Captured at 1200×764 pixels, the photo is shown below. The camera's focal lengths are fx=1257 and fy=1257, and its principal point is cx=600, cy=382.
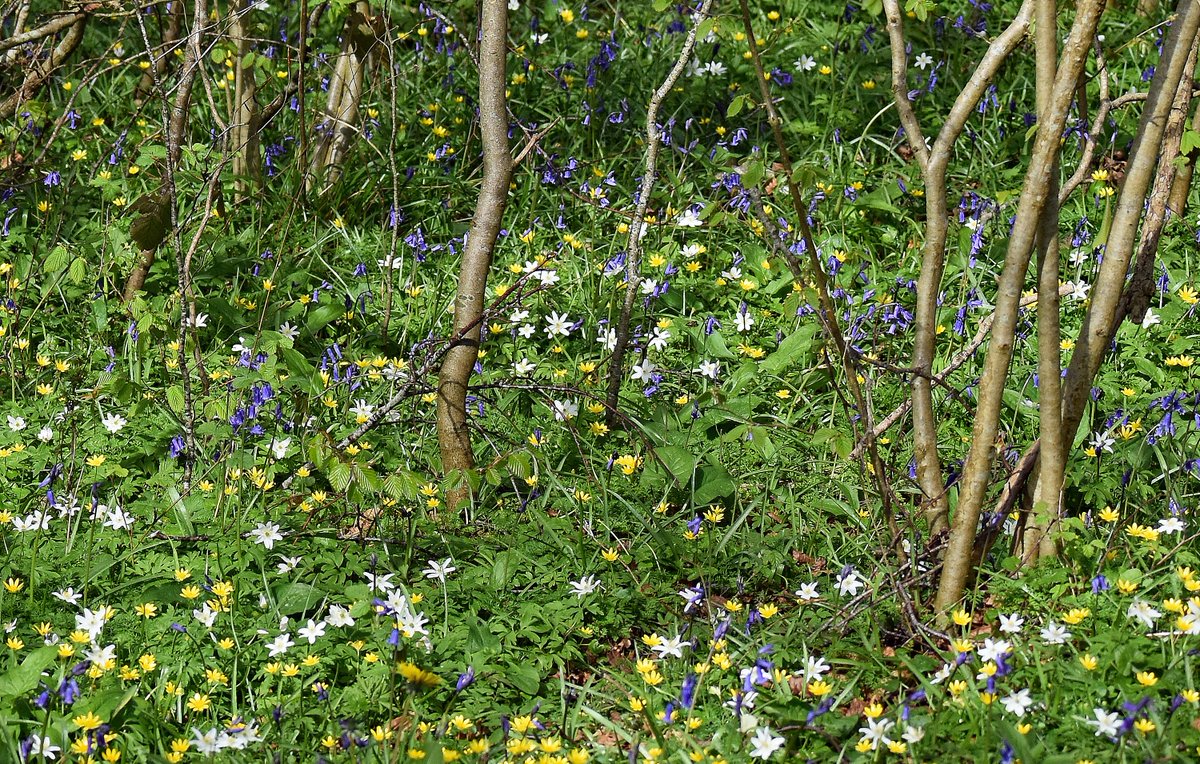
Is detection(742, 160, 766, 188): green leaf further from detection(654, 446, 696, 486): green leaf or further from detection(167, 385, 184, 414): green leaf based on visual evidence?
detection(167, 385, 184, 414): green leaf

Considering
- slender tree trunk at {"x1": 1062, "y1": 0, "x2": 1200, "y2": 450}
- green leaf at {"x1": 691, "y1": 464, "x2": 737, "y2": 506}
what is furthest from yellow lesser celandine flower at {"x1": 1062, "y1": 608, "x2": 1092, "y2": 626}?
green leaf at {"x1": 691, "y1": 464, "x2": 737, "y2": 506}

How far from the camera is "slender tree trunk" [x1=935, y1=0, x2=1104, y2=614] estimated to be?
230 centimetres

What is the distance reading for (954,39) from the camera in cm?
549

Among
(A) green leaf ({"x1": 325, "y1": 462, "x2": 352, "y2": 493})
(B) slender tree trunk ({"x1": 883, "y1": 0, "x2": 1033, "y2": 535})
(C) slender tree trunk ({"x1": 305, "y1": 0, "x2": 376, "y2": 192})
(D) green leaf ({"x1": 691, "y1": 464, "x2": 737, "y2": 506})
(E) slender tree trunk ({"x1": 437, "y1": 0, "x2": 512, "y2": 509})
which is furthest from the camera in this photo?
(C) slender tree trunk ({"x1": 305, "y1": 0, "x2": 376, "y2": 192})

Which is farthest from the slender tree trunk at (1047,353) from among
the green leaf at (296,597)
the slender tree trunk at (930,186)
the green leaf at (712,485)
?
the green leaf at (296,597)

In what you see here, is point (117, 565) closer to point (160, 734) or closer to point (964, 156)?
point (160, 734)

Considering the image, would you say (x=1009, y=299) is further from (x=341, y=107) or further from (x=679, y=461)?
(x=341, y=107)

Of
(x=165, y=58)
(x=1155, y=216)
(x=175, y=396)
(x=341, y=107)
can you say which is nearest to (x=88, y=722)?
(x=175, y=396)

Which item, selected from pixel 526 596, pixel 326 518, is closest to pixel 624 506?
pixel 526 596

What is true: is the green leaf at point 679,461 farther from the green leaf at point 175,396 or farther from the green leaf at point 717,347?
the green leaf at point 175,396

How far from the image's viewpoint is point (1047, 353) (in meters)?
2.52

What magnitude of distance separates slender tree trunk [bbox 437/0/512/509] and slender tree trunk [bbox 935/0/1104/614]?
3.73ft

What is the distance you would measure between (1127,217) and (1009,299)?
14.1 inches

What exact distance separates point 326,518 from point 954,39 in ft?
12.1
